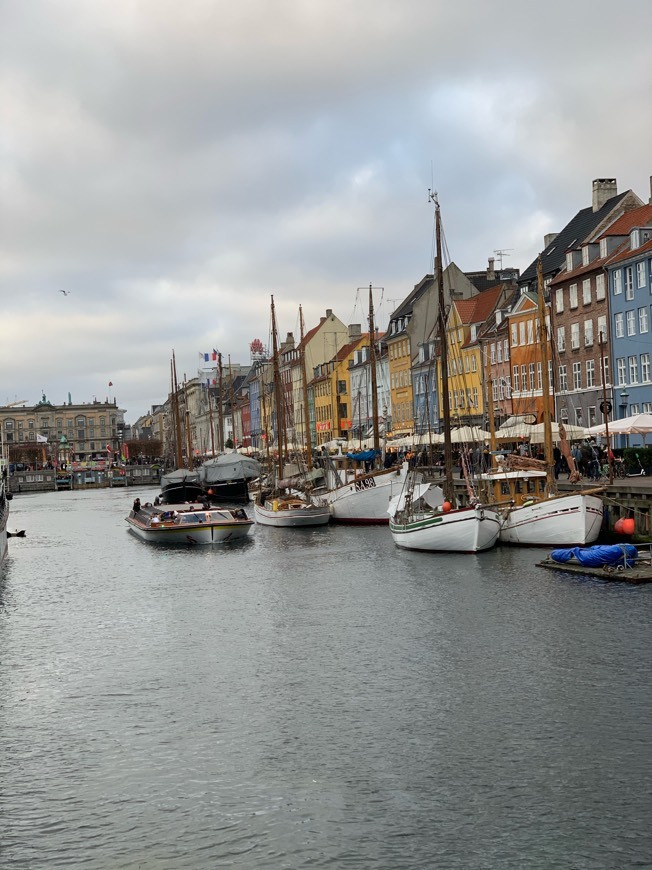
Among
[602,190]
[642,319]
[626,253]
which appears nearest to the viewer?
[642,319]

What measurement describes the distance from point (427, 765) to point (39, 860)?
6.36m

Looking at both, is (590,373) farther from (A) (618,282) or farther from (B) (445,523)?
(B) (445,523)

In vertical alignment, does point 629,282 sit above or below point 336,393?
above

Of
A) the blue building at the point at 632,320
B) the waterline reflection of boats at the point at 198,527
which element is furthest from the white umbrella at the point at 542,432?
the blue building at the point at 632,320

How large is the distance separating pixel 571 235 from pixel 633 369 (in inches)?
764

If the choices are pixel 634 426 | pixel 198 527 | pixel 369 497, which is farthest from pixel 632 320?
pixel 198 527

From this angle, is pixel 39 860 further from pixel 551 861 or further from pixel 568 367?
pixel 568 367

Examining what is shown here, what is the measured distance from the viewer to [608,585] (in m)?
37.3

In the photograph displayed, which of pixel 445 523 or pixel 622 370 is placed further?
pixel 622 370

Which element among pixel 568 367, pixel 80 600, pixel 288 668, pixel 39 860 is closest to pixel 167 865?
pixel 39 860

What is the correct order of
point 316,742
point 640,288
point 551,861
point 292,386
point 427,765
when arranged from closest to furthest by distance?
point 551,861 < point 427,765 < point 316,742 < point 640,288 < point 292,386

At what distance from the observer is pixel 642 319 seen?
7944cm

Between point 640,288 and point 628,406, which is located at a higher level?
point 640,288

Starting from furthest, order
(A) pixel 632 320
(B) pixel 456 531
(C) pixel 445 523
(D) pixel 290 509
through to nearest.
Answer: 1. (A) pixel 632 320
2. (D) pixel 290 509
3. (C) pixel 445 523
4. (B) pixel 456 531
